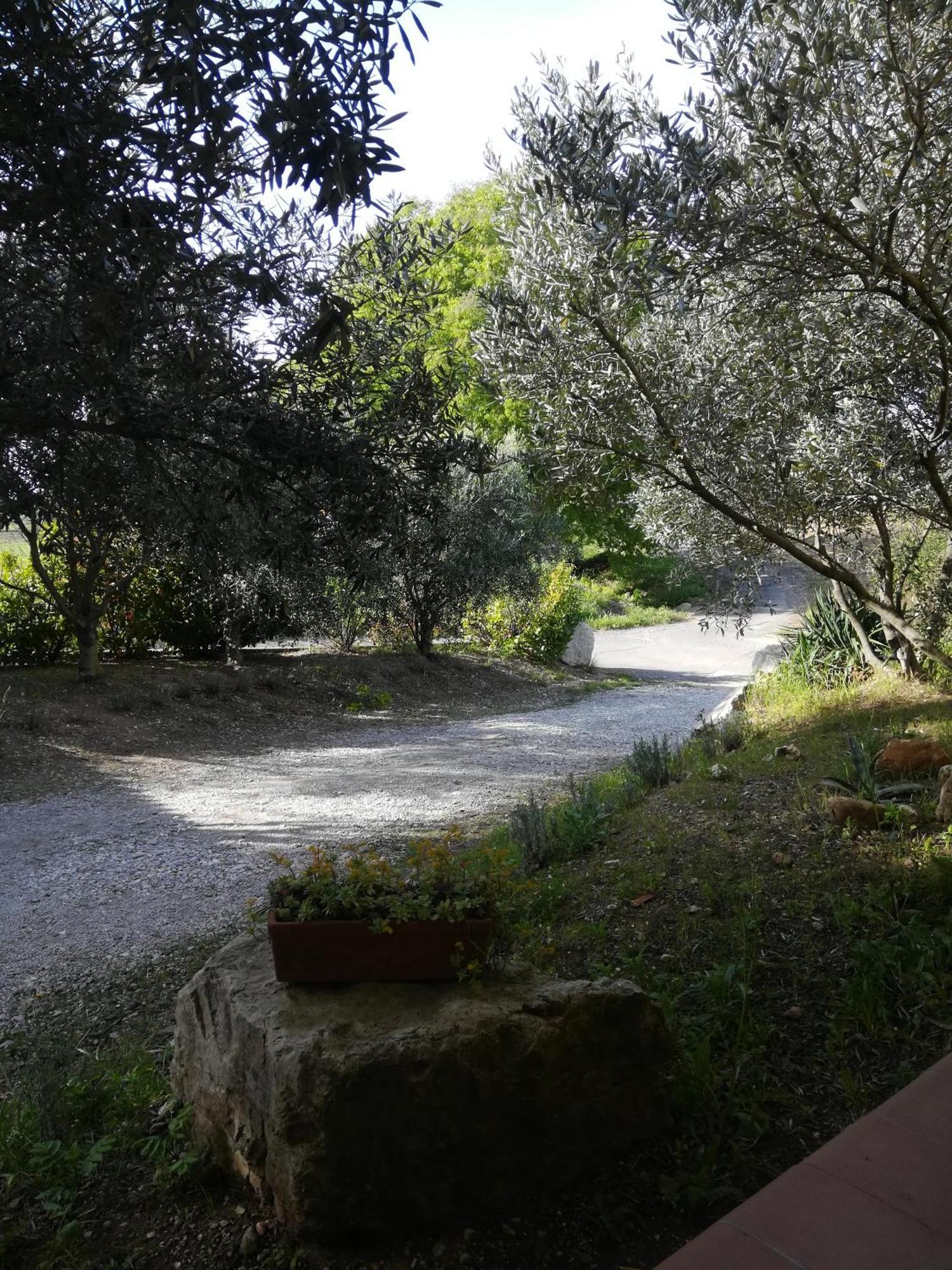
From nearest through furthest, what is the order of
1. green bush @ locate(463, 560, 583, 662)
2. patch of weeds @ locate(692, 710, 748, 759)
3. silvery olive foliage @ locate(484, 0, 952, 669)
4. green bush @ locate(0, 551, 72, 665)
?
1. silvery olive foliage @ locate(484, 0, 952, 669)
2. patch of weeds @ locate(692, 710, 748, 759)
3. green bush @ locate(0, 551, 72, 665)
4. green bush @ locate(463, 560, 583, 662)

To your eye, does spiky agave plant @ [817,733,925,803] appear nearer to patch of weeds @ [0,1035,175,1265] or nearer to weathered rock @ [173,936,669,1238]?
weathered rock @ [173,936,669,1238]

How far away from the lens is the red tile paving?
1932 mm

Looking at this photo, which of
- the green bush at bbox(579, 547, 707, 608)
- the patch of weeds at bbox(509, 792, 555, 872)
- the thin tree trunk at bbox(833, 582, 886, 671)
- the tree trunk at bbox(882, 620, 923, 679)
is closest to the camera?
the patch of weeds at bbox(509, 792, 555, 872)

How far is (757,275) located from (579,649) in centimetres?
1435

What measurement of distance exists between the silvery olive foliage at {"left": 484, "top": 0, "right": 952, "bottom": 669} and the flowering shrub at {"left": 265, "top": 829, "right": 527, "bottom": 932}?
7.45ft

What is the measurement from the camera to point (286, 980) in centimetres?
299

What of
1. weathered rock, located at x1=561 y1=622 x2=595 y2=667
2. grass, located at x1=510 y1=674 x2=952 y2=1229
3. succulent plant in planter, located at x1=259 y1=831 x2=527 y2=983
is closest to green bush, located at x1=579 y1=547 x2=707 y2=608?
weathered rock, located at x1=561 y1=622 x2=595 y2=667

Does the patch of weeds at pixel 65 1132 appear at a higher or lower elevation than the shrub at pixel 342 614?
lower

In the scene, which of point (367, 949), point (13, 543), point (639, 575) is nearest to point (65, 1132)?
point (367, 949)

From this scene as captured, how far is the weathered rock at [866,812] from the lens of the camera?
5082 millimetres

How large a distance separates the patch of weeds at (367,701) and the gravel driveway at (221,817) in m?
0.84

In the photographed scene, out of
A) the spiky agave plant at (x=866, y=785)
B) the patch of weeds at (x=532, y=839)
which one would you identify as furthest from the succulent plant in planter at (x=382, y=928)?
the spiky agave plant at (x=866, y=785)

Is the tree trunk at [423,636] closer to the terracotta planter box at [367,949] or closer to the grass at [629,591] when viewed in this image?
the grass at [629,591]

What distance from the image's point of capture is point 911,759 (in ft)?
19.4
